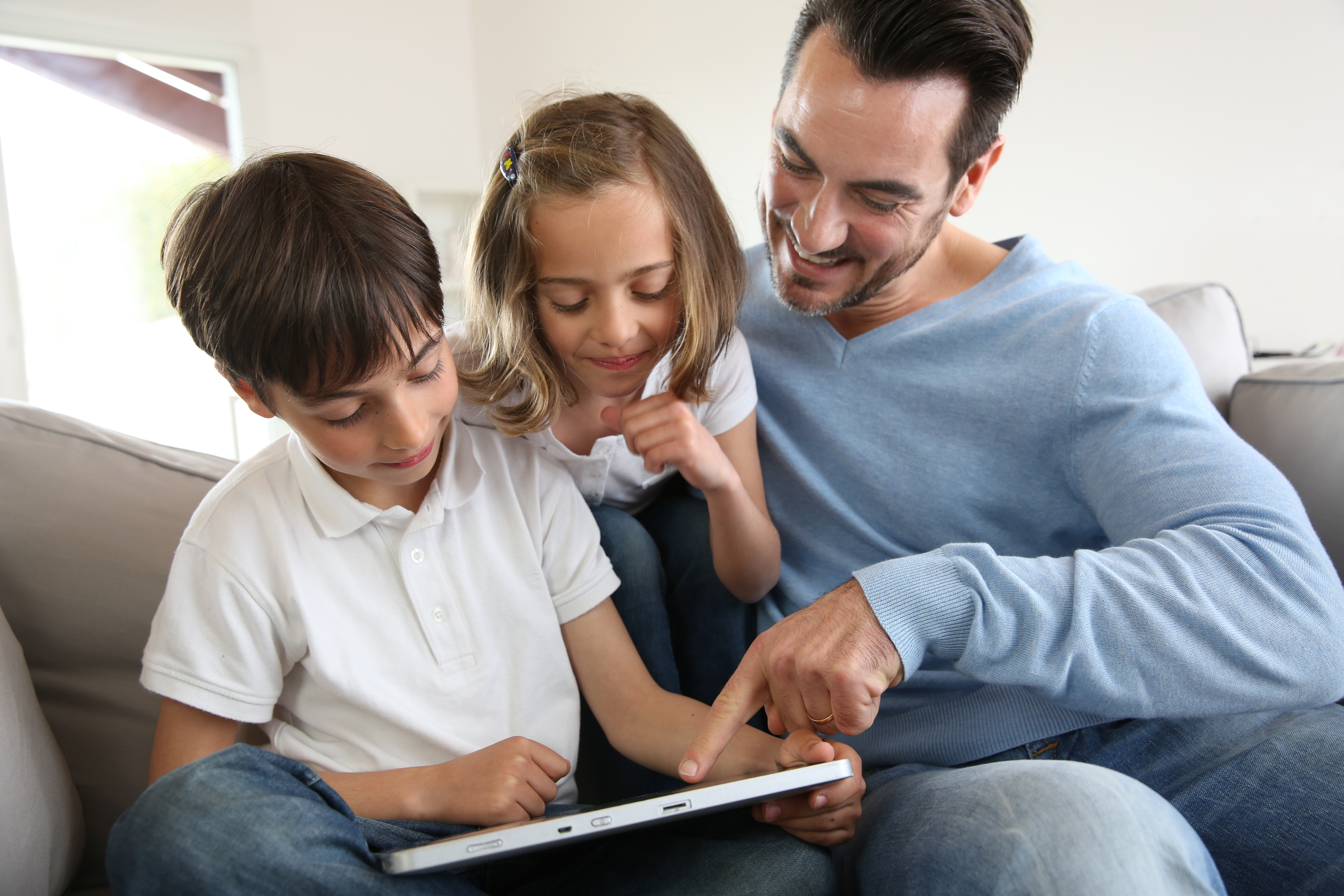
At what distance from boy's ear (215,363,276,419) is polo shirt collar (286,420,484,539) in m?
0.06

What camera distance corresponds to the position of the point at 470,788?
85 cm

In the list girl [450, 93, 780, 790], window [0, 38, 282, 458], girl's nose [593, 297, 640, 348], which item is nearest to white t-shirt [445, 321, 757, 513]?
girl [450, 93, 780, 790]

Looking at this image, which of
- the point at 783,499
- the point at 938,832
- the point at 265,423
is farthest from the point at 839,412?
the point at 265,423

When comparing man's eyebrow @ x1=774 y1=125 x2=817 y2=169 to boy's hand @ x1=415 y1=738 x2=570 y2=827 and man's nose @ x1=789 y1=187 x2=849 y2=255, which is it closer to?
man's nose @ x1=789 y1=187 x2=849 y2=255

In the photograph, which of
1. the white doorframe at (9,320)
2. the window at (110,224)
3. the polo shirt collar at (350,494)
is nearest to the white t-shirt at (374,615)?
the polo shirt collar at (350,494)

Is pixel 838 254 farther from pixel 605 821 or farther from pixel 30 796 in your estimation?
pixel 30 796

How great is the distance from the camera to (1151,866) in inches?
24.5

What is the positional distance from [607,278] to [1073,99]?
2.27 metres

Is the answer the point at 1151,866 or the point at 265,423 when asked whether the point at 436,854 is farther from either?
the point at 265,423

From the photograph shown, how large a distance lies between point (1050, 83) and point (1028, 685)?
246cm

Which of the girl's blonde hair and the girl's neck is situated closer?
the girl's blonde hair

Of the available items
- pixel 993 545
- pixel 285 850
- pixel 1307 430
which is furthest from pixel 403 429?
pixel 1307 430

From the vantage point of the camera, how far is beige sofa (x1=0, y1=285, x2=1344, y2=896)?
921 mm

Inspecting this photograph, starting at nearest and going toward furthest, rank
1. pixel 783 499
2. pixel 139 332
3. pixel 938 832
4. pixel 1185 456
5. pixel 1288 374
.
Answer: pixel 938 832
pixel 1185 456
pixel 783 499
pixel 1288 374
pixel 139 332
